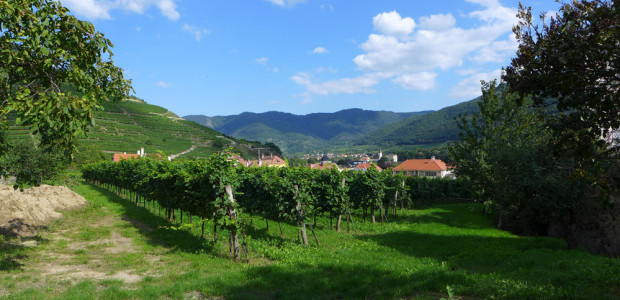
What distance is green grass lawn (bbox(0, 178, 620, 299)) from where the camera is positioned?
7.39 metres

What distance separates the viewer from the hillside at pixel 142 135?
324 ft

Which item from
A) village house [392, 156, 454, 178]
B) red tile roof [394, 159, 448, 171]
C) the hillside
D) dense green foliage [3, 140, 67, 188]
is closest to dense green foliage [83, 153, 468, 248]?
dense green foliage [3, 140, 67, 188]

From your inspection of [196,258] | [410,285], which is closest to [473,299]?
[410,285]

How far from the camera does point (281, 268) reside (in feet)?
31.4

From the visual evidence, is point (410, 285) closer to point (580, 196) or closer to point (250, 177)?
point (580, 196)

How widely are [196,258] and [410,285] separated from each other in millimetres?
6587

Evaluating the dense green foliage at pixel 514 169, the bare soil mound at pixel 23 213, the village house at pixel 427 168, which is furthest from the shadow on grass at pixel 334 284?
the village house at pixel 427 168

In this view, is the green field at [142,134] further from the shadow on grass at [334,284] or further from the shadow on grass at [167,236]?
the shadow on grass at [334,284]

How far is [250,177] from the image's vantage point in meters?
21.6

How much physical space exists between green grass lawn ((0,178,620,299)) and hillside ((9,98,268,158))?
87283 millimetres

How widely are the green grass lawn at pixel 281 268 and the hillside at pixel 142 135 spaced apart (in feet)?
286

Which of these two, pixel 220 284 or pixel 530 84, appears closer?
pixel 530 84

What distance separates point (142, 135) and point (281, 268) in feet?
396

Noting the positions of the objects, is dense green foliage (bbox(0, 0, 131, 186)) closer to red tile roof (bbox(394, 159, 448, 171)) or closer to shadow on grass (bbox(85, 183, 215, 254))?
shadow on grass (bbox(85, 183, 215, 254))
